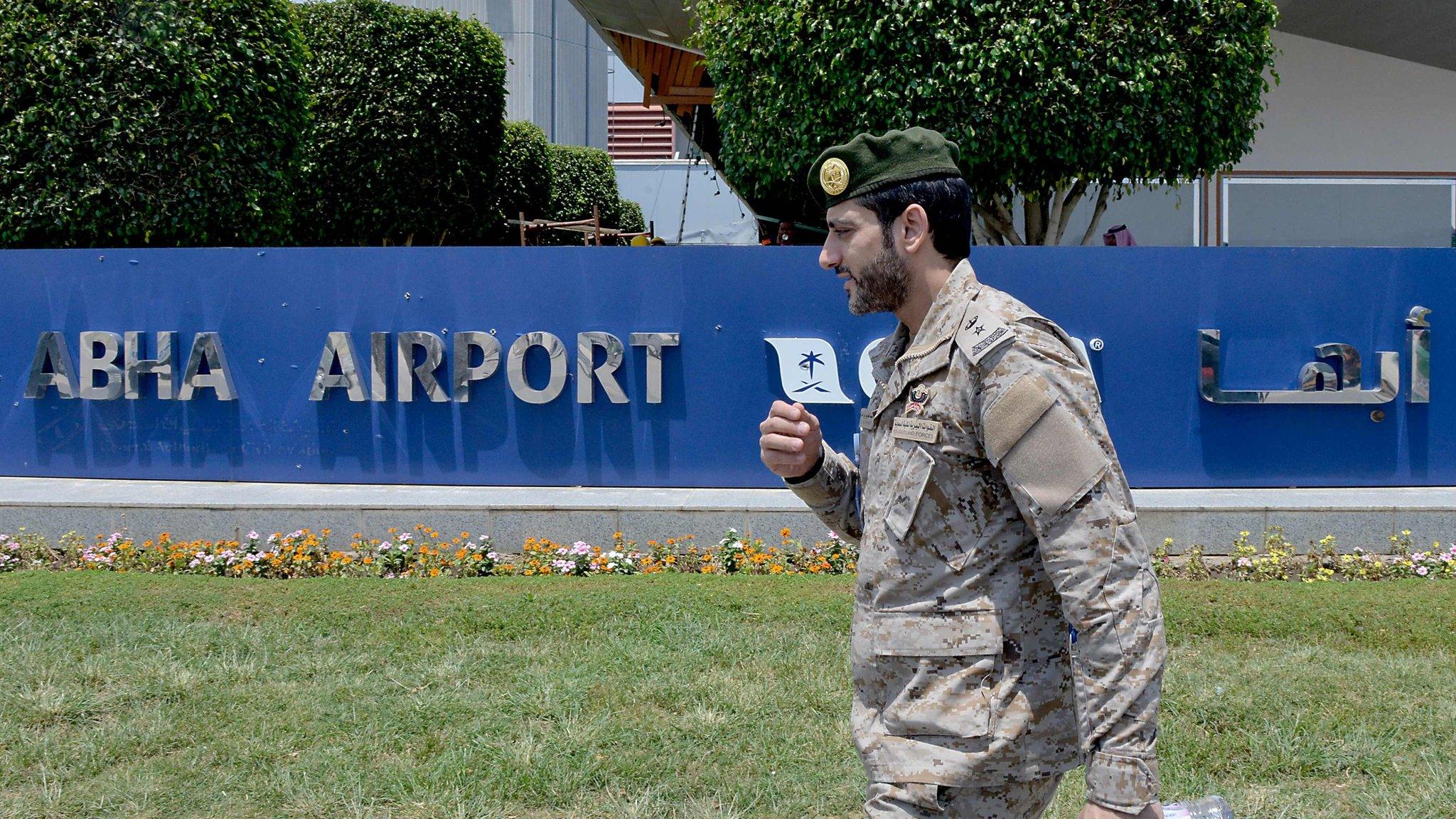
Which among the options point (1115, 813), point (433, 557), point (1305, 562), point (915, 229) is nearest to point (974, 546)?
point (1115, 813)

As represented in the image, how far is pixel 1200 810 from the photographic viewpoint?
1.85m

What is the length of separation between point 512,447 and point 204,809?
169 inches

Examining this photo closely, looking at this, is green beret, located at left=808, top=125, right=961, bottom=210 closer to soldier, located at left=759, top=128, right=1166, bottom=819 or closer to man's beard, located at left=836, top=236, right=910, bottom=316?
soldier, located at left=759, top=128, right=1166, bottom=819

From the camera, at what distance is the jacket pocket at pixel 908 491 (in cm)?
187

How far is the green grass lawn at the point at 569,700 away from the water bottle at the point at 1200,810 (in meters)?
1.73

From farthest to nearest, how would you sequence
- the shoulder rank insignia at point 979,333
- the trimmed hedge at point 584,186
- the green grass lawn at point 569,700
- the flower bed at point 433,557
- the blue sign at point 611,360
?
the trimmed hedge at point 584,186 < the blue sign at point 611,360 < the flower bed at point 433,557 < the green grass lawn at point 569,700 < the shoulder rank insignia at point 979,333

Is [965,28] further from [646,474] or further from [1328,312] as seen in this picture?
[646,474]

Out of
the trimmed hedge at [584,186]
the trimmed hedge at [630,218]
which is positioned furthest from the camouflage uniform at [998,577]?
the trimmed hedge at [630,218]

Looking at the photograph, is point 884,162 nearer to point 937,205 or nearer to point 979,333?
point 937,205

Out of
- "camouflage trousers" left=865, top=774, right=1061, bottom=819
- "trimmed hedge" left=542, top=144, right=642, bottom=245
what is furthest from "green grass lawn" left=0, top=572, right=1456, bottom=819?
"trimmed hedge" left=542, top=144, right=642, bottom=245

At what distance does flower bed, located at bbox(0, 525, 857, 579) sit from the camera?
21.5 feet

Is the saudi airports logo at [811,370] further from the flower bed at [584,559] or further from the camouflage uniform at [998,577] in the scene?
the camouflage uniform at [998,577]

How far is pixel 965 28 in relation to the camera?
7945mm

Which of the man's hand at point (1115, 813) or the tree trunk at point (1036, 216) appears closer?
the man's hand at point (1115, 813)
